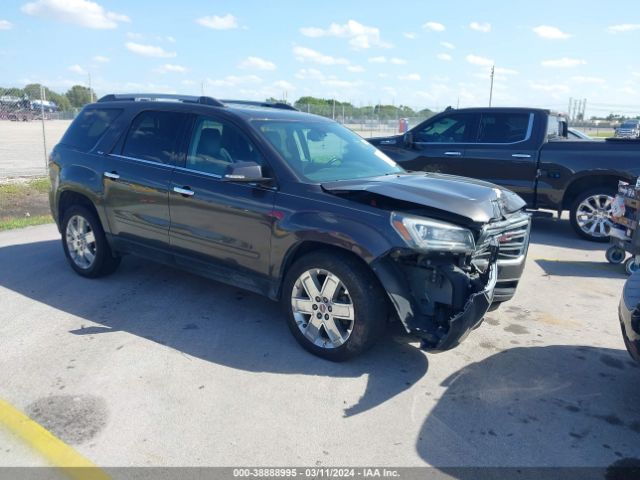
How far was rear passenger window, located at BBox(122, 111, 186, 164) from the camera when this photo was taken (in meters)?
5.00

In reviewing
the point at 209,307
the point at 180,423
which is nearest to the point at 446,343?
the point at 180,423

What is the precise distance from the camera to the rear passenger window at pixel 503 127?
8.91 meters

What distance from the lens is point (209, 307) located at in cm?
512

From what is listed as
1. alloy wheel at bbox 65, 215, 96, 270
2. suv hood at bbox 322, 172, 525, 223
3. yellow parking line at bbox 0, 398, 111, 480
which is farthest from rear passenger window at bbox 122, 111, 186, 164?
yellow parking line at bbox 0, 398, 111, 480

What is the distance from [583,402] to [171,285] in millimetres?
3925

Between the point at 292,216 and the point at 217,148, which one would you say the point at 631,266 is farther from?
the point at 217,148

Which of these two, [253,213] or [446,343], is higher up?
[253,213]

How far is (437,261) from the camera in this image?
3771 millimetres

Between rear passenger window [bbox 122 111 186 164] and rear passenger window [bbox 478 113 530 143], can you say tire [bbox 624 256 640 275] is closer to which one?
rear passenger window [bbox 478 113 530 143]

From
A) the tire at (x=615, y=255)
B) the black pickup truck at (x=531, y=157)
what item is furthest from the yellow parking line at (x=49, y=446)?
the black pickup truck at (x=531, y=157)

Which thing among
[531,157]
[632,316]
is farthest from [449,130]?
[632,316]

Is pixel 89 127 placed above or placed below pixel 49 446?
above

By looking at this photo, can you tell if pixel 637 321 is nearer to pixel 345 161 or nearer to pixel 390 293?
pixel 390 293

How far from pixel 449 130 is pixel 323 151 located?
5219mm
